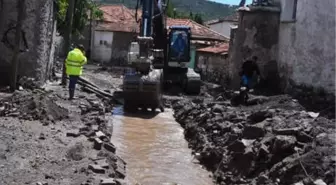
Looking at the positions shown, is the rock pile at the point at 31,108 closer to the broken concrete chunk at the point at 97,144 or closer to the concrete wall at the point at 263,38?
the broken concrete chunk at the point at 97,144

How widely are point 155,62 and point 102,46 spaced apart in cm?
2377

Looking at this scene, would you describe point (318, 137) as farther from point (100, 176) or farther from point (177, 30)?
point (177, 30)

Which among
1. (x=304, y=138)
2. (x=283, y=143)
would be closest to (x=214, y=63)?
(x=304, y=138)

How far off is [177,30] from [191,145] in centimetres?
935

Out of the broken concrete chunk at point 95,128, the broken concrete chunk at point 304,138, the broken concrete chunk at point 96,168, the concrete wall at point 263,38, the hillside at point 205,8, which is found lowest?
the broken concrete chunk at point 95,128

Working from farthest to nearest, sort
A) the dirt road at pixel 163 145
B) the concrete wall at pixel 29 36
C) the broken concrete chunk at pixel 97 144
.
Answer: the concrete wall at pixel 29 36 → the broken concrete chunk at pixel 97 144 → the dirt road at pixel 163 145

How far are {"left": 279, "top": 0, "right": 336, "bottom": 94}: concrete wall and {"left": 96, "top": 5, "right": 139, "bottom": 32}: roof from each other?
23454 millimetres

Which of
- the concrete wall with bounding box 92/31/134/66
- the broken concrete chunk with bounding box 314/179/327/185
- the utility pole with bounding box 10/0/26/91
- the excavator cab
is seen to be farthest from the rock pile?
the concrete wall with bounding box 92/31/134/66

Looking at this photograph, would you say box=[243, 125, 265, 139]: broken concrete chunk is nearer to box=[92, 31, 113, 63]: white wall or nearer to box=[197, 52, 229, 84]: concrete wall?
box=[197, 52, 229, 84]: concrete wall

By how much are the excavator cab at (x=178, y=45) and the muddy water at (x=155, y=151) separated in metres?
4.48

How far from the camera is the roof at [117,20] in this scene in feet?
147

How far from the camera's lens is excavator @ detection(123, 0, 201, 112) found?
18.4 meters

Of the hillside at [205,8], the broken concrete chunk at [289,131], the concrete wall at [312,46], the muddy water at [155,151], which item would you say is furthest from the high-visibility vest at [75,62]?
the hillside at [205,8]

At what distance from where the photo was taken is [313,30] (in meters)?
18.0
